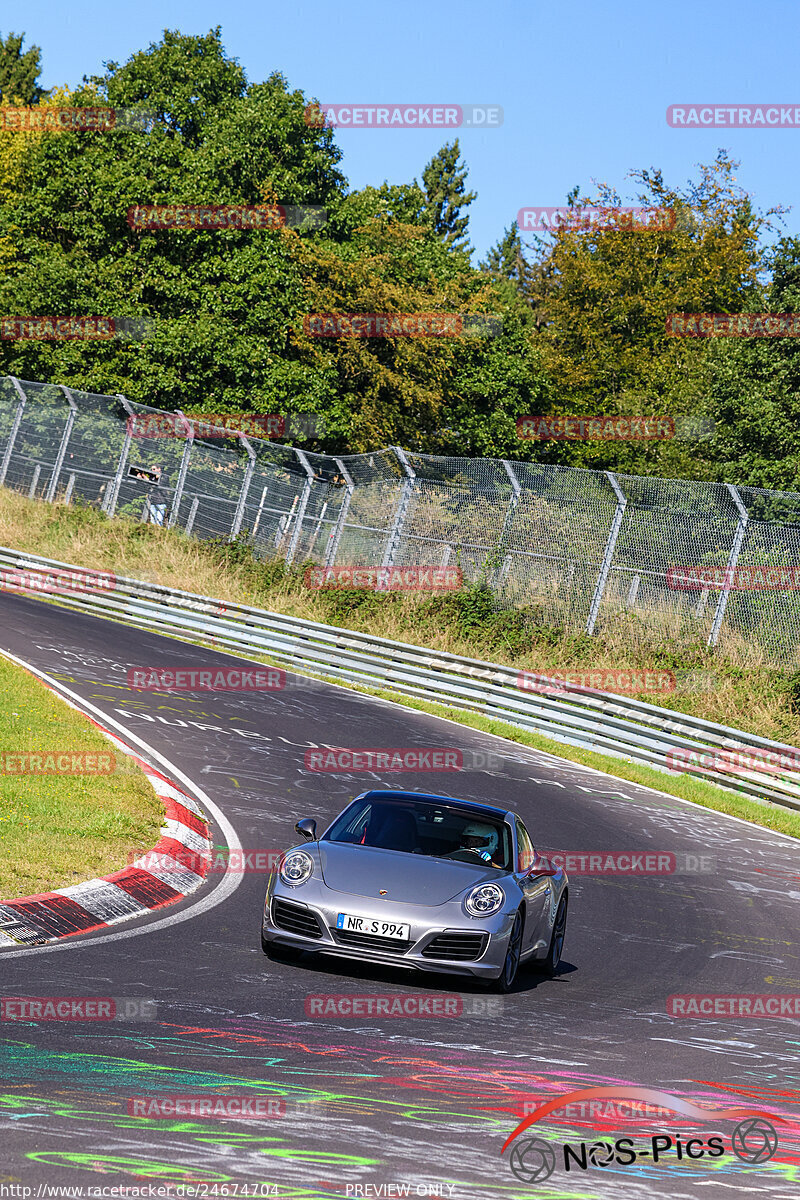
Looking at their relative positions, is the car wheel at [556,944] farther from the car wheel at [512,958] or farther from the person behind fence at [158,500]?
the person behind fence at [158,500]

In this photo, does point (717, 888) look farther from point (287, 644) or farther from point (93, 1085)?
point (287, 644)

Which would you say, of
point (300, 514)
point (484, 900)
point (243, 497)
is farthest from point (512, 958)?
point (243, 497)

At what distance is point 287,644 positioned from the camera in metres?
25.8

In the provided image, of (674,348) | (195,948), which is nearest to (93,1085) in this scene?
(195,948)

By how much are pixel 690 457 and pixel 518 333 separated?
12.3 m

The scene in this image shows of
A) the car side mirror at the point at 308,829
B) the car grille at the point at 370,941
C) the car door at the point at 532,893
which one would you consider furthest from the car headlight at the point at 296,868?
the car door at the point at 532,893

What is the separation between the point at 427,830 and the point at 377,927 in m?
1.53

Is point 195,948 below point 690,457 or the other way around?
below

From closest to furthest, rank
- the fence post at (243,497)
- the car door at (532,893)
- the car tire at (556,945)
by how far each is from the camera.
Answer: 1. the car door at (532,893)
2. the car tire at (556,945)
3. the fence post at (243,497)

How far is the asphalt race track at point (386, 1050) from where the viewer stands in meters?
4.69

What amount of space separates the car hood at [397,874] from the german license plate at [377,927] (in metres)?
0.19

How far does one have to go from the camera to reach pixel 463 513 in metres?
26.5

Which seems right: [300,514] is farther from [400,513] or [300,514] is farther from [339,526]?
[400,513]

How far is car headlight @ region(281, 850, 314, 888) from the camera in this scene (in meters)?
8.69
